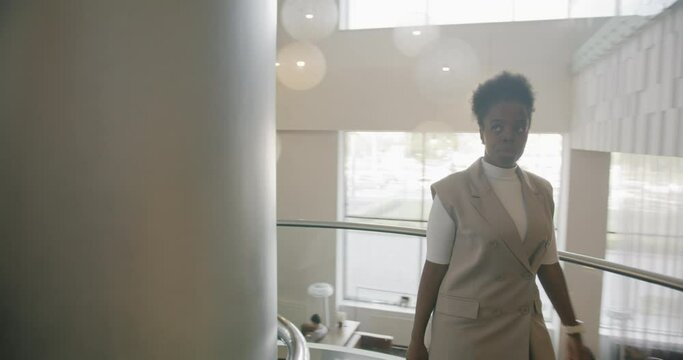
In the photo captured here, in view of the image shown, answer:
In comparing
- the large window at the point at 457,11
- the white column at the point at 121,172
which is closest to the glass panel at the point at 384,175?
the large window at the point at 457,11

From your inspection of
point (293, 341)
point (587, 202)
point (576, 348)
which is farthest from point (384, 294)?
point (293, 341)

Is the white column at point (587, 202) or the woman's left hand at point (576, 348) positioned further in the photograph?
the white column at point (587, 202)

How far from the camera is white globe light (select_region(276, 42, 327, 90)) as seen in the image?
24.4 ft

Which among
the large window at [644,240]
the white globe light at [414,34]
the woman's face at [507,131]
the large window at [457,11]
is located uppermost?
the large window at [457,11]

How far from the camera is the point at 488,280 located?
1395 millimetres

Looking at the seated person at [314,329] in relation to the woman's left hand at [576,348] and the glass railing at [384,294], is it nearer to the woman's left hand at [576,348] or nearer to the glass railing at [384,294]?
the glass railing at [384,294]

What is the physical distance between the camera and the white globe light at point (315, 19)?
24.6ft

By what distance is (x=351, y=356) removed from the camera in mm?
3182

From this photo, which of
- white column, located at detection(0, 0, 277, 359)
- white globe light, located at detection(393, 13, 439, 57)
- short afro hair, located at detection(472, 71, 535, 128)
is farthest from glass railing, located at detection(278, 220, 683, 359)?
white globe light, located at detection(393, 13, 439, 57)

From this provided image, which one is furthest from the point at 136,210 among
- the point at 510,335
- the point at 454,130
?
the point at 454,130

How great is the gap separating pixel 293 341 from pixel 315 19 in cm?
722

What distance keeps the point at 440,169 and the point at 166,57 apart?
779 centimetres

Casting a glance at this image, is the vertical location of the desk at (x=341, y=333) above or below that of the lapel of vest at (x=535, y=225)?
below

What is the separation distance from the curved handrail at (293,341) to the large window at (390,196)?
22.7ft
